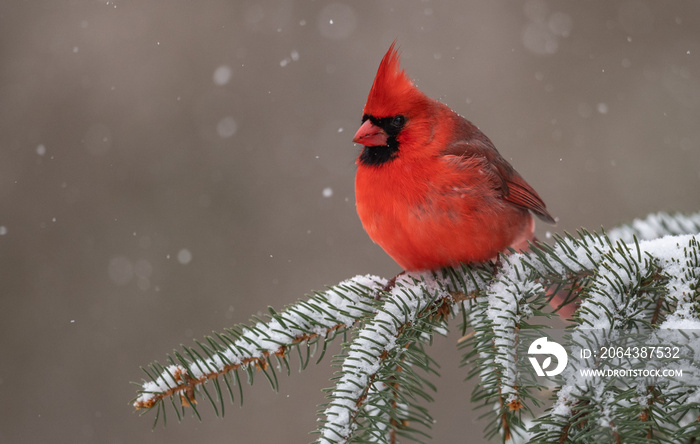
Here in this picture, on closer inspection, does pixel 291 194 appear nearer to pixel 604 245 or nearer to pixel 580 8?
pixel 580 8

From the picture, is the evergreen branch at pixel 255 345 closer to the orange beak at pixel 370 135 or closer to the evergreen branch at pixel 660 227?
the orange beak at pixel 370 135

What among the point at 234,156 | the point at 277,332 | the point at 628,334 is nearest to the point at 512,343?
the point at 628,334

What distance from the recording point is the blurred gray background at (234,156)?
411 centimetres

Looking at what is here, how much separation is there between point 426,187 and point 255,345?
71 centimetres

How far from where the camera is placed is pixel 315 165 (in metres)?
4.61

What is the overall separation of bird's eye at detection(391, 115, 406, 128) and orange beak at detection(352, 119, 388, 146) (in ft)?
0.14

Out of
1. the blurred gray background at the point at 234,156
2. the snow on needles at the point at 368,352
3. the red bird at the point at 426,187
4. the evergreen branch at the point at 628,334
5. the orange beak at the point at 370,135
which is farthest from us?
the blurred gray background at the point at 234,156

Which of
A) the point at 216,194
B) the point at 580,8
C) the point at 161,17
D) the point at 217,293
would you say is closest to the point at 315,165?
the point at 216,194

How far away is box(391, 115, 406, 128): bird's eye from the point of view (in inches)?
73.3

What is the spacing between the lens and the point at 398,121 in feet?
6.12

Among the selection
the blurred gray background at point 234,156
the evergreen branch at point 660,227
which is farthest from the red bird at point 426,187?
the blurred gray background at point 234,156

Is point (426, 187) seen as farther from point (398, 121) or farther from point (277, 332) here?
point (277, 332)

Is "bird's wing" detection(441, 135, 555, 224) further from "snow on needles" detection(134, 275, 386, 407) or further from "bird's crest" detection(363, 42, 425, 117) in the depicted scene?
"snow on needles" detection(134, 275, 386, 407)

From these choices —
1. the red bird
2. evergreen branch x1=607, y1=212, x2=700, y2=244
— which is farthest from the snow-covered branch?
evergreen branch x1=607, y1=212, x2=700, y2=244
